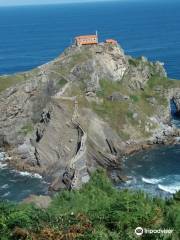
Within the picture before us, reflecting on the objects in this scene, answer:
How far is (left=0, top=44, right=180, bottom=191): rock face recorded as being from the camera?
293ft

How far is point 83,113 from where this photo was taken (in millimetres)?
96375

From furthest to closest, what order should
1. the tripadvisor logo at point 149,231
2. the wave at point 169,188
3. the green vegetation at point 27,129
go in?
the green vegetation at point 27,129, the wave at point 169,188, the tripadvisor logo at point 149,231

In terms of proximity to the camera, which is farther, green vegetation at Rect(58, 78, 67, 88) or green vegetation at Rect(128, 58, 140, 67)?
green vegetation at Rect(128, 58, 140, 67)

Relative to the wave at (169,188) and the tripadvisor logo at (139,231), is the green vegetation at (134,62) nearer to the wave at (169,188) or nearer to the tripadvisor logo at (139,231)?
A: the wave at (169,188)

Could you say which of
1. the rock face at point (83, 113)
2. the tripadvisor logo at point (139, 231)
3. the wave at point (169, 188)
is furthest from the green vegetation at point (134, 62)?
the tripadvisor logo at point (139, 231)

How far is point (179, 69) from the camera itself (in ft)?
532

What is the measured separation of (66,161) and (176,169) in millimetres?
17913

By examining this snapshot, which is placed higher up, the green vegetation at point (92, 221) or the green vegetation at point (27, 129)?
the green vegetation at point (27, 129)

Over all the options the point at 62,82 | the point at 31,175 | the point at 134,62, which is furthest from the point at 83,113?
the point at 134,62

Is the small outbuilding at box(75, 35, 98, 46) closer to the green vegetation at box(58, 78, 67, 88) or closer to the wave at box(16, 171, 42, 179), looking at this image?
the green vegetation at box(58, 78, 67, 88)

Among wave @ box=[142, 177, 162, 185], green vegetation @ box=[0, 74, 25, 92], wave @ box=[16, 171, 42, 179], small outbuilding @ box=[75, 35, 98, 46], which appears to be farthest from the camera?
small outbuilding @ box=[75, 35, 98, 46]

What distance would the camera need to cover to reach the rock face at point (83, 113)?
8931cm

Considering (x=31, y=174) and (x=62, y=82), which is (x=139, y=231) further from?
(x=62, y=82)

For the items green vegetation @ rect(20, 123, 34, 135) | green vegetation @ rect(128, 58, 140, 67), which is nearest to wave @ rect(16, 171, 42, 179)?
green vegetation @ rect(20, 123, 34, 135)
